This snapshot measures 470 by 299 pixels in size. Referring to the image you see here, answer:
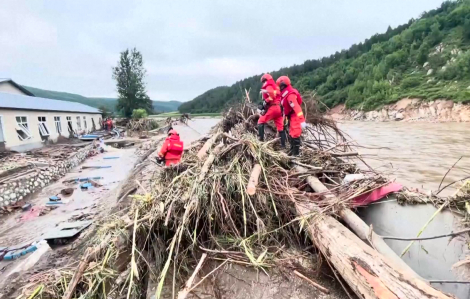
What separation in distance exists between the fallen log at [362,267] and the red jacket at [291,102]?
2.73 metres

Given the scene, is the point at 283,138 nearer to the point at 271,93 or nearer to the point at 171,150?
the point at 271,93

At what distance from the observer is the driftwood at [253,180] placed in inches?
120

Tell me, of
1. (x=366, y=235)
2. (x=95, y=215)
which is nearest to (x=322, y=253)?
(x=366, y=235)

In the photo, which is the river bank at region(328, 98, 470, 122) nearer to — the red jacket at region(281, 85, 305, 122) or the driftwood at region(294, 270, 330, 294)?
the red jacket at region(281, 85, 305, 122)

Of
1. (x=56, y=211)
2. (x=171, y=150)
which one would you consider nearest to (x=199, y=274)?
(x=171, y=150)

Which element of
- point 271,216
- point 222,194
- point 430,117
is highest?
point 222,194

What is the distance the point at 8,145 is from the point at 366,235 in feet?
56.7

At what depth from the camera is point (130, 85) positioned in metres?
51.9

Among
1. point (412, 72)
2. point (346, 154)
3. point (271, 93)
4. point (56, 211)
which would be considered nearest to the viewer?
point (346, 154)

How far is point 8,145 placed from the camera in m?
14.2

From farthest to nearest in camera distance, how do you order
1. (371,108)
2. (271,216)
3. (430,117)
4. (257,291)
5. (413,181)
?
(371,108) → (430,117) → (413,181) → (271,216) → (257,291)

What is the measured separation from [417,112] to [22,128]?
39642mm

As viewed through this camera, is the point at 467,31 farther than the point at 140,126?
Yes

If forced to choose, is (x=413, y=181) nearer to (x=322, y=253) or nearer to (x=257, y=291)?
(x=322, y=253)
